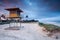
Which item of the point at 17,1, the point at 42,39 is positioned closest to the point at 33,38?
the point at 42,39

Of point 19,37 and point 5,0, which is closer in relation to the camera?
point 19,37

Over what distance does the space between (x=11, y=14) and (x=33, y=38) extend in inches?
28.1

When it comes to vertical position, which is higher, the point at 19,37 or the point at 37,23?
the point at 37,23

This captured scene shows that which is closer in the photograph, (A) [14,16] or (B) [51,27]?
(B) [51,27]

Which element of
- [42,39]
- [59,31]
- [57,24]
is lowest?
[42,39]

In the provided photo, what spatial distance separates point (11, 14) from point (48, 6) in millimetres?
806

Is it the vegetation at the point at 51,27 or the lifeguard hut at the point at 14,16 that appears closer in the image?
the vegetation at the point at 51,27

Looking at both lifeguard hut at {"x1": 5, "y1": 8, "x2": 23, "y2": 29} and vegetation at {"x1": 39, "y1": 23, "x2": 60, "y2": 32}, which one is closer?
vegetation at {"x1": 39, "y1": 23, "x2": 60, "y2": 32}

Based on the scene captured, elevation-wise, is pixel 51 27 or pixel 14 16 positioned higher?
pixel 14 16

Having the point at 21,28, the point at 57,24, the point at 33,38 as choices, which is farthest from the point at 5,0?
the point at 57,24

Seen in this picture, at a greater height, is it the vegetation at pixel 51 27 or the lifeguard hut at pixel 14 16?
the lifeguard hut at pixel 14 16

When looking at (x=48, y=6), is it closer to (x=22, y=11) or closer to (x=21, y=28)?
(x=22, y=11)

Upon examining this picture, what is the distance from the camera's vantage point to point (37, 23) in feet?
7.43

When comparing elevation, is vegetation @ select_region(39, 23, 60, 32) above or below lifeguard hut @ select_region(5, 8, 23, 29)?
below
